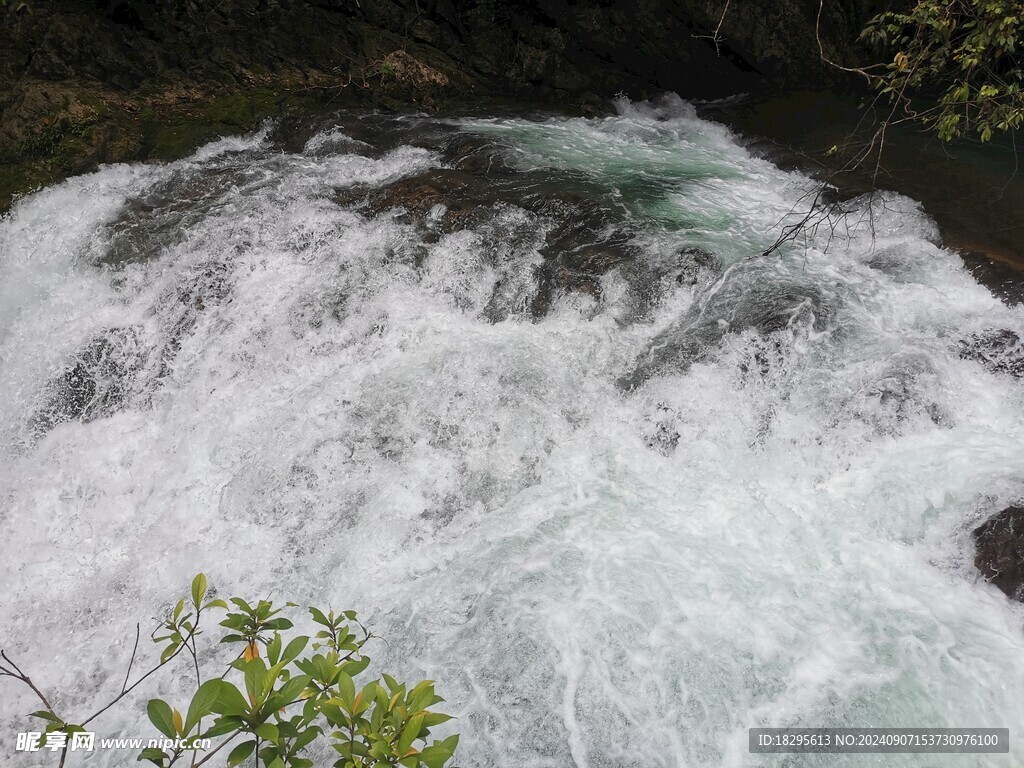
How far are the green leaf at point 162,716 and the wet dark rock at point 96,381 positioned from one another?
4.21 metres

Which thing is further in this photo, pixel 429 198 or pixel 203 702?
pixel 429 198

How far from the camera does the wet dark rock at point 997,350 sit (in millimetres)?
4793

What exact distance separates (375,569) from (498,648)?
1001 millimetres

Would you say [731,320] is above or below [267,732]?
below

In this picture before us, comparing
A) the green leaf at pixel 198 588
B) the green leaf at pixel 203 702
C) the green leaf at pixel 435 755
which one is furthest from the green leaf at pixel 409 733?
the green leaf at pixel 198 588

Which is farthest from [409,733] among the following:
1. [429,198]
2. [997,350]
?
[429,198]

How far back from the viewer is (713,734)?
3254mm

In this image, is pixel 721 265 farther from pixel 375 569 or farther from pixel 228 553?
pixel 228 553

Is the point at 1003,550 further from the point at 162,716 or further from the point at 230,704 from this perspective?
the point at 162,716

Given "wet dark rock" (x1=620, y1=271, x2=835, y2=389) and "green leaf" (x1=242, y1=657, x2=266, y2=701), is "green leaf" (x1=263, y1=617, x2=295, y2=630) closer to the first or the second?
"green leaf" (x1=242, y1=657, x2=266, y2=701)

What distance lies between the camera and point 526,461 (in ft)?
15.3

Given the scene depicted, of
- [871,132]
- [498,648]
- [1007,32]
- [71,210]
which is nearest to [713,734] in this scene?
[498,648]

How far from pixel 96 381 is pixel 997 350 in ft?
23.0

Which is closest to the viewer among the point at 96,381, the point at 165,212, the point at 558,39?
the point at 96,381
